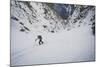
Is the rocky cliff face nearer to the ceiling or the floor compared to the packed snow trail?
nearer to the ceiling

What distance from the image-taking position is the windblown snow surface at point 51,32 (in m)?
1.95

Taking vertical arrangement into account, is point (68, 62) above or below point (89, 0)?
below

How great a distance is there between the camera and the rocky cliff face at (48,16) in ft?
6.41

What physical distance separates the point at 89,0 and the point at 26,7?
0.79 meters

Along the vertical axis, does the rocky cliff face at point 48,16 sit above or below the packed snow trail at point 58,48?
above

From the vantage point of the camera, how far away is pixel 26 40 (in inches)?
77.9

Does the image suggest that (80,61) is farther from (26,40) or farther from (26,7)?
(26,7)

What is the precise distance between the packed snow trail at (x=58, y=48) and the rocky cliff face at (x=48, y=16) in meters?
0.07

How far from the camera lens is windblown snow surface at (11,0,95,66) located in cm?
195

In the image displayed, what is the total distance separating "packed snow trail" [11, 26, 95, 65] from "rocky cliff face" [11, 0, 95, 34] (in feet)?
0.23

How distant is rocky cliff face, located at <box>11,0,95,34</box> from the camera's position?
196 centimetres

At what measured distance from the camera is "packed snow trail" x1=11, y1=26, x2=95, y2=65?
6.46 ft
